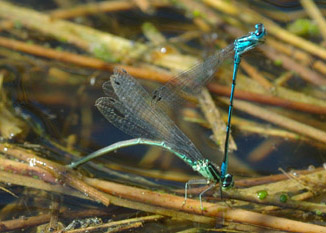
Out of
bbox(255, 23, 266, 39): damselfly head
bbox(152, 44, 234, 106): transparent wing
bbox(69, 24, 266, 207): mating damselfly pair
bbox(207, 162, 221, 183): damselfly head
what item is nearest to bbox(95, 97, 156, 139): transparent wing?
bbox(69, 24, 266, 207): mating damselfly pair

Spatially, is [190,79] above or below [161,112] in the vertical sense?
above

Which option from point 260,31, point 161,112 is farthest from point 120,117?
point 260,31

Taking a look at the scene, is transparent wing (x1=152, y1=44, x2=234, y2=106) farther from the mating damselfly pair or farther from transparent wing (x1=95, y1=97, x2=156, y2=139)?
transparent wing (x1=95, y1=97, x2=156, y2=139)

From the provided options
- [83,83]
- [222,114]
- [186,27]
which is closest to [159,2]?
[186,27]

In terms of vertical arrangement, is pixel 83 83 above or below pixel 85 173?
above

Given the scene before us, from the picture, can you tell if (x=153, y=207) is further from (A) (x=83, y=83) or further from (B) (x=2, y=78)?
(B) (x=2, y=78)

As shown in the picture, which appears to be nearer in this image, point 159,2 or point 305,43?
point 305,43

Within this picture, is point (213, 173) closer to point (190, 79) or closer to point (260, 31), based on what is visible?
point (190, 79)

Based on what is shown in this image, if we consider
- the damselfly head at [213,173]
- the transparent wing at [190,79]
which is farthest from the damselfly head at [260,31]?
the damselfly head at [213,173]
